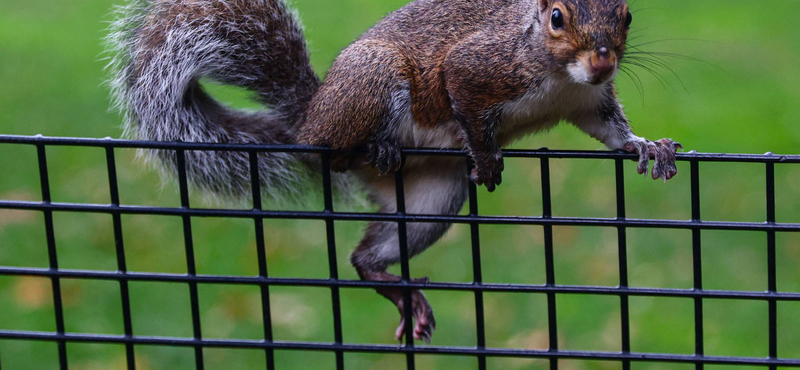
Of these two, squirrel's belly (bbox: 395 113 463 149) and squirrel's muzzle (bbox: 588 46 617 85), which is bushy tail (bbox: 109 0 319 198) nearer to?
squirrel's belly (bbox: 395 113 463 149)

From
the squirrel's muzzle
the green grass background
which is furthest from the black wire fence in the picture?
the green grass background

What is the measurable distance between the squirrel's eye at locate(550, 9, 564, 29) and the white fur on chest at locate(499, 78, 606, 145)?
103 mm

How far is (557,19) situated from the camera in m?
1.49

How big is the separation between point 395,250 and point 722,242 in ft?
5.02

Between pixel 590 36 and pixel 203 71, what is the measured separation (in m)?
0.70

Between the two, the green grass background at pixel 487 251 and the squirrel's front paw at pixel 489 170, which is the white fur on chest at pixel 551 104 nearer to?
the squirrel's front paw at pixel 489 170

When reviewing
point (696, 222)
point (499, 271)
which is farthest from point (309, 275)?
point (696, 222)

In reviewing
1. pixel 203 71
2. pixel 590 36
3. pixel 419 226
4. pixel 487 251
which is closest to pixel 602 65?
pixel 590 36

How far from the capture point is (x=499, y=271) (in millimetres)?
2824

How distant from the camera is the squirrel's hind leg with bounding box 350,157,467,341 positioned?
1771mm

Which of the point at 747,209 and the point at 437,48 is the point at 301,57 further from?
the point at 747,209

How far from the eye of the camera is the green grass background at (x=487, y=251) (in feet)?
8.30

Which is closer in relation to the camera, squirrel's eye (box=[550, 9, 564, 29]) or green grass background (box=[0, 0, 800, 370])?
squirrel's eye (box=[550, 9, 564, 29])

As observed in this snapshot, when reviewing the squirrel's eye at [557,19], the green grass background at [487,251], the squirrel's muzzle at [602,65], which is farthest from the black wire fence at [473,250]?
the green grass background at [487,251]
